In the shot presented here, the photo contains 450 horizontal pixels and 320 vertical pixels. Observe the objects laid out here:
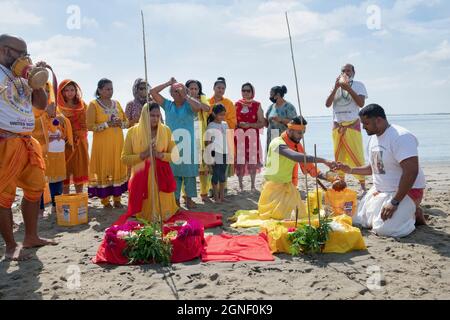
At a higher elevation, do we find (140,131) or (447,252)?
(140,131)

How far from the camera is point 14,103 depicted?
3.63 m

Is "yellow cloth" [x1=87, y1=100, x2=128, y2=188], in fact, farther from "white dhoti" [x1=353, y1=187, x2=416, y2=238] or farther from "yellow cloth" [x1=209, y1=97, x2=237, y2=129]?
"white dhoti" [x1=353, y1=187, x2=416, y2=238]

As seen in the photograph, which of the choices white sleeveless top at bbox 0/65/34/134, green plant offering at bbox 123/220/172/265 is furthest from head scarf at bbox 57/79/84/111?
green plant offering at bbox 123/220/172/265

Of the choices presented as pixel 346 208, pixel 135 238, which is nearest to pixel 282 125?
pixel 346 208

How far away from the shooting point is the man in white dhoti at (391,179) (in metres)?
4.20

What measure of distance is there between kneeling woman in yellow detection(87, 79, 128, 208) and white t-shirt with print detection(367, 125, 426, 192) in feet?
11.9

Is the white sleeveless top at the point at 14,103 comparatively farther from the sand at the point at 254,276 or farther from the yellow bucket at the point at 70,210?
the yellow bucket at the point at 70,210

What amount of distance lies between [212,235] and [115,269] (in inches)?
51.5

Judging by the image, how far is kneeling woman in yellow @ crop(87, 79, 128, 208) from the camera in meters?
5.83

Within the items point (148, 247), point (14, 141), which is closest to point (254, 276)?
point (148, 247)

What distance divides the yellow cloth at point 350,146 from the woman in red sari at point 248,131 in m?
1.50
